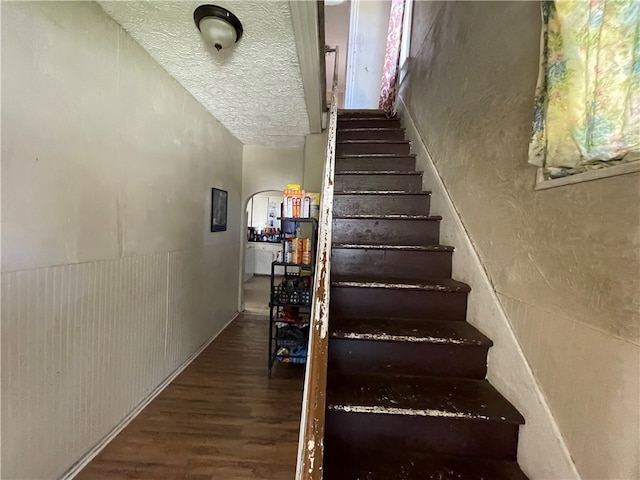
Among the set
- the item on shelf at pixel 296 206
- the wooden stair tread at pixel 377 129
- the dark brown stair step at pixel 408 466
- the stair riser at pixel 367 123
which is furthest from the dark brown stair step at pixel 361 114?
the dark brown stair step at pixel 408 466

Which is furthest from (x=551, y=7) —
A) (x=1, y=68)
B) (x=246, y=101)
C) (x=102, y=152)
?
(x=246, y=101)

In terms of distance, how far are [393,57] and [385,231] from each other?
2753mm

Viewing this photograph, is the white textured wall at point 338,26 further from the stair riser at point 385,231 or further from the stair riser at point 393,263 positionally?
the stair riser at point 393,263

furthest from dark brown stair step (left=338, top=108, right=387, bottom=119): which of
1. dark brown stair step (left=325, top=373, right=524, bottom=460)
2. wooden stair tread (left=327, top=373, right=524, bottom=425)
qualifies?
dark brown stair step (left=325, top=373, right=524, bottom=460)

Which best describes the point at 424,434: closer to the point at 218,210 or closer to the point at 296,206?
the point at 296,206

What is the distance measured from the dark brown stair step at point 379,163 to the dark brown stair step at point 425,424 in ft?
6.47

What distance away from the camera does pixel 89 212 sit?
5.43 ft

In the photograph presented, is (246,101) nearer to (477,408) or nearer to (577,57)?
(577,57)

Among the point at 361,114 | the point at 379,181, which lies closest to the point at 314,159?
the point at 361,114

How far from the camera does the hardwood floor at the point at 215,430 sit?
5.74 ft

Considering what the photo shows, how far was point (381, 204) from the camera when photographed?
2219mm

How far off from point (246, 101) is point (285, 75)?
711 millimetres

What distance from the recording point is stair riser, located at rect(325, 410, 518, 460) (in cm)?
114

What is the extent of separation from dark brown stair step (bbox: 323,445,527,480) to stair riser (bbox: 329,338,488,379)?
328 millimetres
